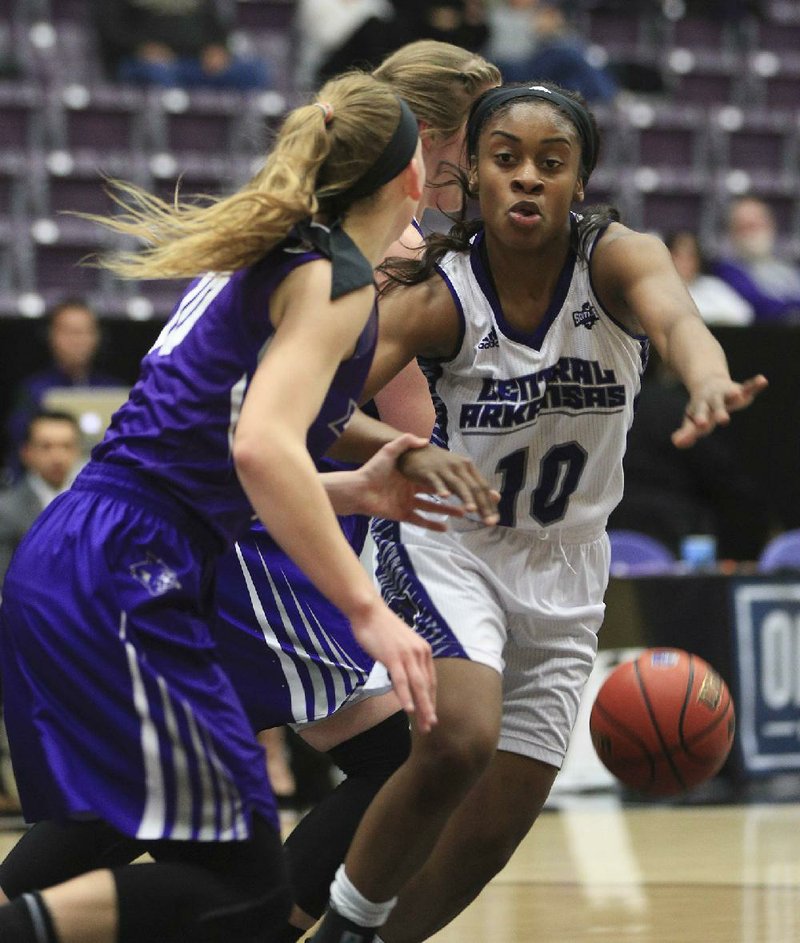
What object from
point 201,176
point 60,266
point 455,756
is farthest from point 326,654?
point 201,176

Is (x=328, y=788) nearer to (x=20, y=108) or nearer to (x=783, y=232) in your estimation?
(x=20, y=108)

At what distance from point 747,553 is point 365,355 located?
6.69m

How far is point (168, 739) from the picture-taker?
2711 millimetres

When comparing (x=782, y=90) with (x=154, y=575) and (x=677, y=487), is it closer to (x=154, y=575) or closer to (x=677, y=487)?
(x=677, y=487)

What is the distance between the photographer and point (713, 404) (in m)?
2.88

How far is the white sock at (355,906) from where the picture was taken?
139 inches

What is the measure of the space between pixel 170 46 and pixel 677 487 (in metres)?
4.34

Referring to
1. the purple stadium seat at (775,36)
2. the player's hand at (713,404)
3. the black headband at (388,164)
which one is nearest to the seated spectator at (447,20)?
the purple stadium seat at (775,36)

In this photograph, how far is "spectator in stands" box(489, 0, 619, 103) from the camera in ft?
35.6

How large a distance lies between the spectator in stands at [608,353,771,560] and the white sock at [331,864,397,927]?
4727 mm

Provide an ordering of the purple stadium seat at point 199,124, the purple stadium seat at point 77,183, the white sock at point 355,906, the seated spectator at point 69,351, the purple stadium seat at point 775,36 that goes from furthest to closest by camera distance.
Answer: the purple stadium seat at point 775,36 < the purple stadium seat at point 199,124 < the purple stadium seat at point 77,183 < the seated spectator at point 69,351 < the white sock at point 355,906

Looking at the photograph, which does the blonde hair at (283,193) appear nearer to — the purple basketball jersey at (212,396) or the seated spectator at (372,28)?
the purple basketball jersey at (212,396)

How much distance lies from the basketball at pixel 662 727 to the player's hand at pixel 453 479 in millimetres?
1252

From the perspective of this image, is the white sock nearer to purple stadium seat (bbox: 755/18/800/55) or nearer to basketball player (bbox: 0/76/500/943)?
basketball player (bbox: 0/76/500/943)
